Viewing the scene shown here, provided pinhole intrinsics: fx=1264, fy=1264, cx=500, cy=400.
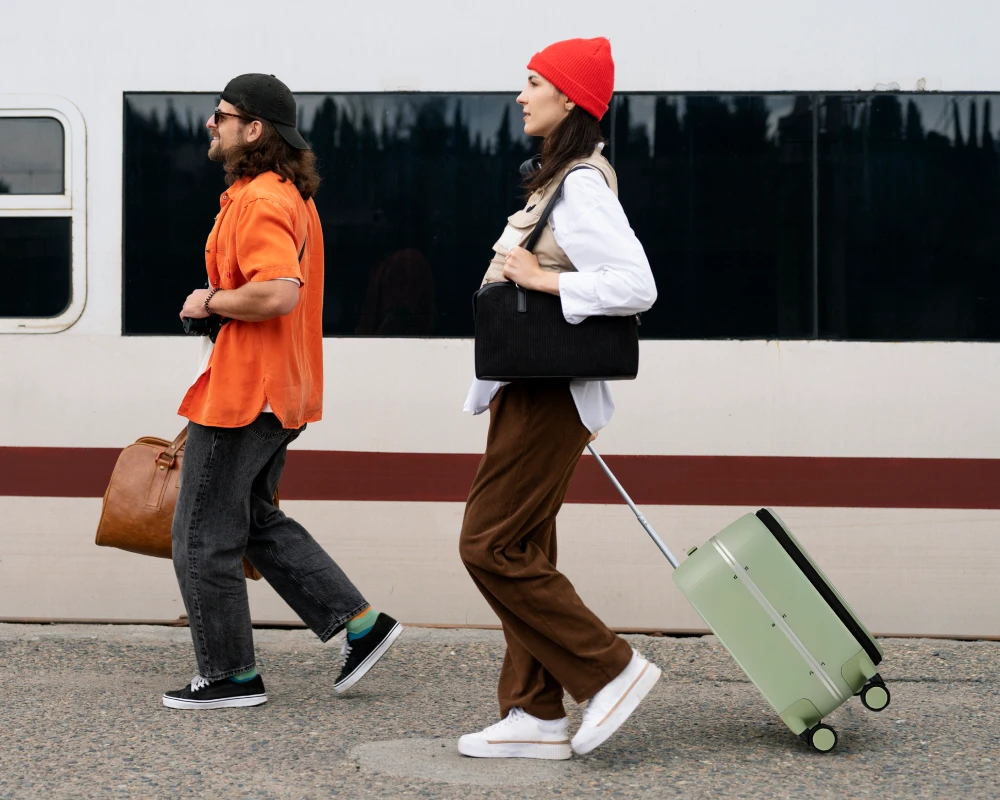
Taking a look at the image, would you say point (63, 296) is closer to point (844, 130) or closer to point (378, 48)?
point (378, 48)

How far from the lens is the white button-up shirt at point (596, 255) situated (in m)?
2.92

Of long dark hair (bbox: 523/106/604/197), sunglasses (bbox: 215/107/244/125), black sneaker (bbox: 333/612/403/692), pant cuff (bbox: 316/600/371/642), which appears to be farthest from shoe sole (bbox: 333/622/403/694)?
sunglasses (bbox: 215/107/244/125)

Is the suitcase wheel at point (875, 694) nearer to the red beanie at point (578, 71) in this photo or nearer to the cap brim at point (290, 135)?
the red beanie at point (578, 71)

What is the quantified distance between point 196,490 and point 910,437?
2.32 metres

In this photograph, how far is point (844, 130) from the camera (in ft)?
13.9

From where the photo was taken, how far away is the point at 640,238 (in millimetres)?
4273

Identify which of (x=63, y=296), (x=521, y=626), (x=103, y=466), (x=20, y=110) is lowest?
(x=521, y=626)

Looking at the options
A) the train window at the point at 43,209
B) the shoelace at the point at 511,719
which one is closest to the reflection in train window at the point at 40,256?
the train window at the point at 43,209

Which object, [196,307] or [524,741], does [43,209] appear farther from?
[524,741]

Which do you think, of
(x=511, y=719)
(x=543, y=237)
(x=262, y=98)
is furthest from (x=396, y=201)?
(x=511, y=719)

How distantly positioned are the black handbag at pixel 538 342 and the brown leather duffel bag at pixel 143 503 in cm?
122

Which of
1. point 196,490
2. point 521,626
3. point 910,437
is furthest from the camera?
point 910,437

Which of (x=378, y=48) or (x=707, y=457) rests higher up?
(x=378, y=48)

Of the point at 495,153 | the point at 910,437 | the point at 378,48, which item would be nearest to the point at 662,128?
the point at 495,153
